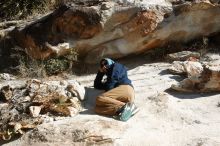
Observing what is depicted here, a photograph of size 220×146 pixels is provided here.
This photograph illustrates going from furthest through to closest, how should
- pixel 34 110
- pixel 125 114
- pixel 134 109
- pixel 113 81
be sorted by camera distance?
1. pixel 113 81
2. pixel 34 110
3. pixel 134 109
4. pixel 125 114

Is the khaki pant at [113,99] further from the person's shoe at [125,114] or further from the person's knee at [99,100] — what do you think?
the person's shoe at [125,114]

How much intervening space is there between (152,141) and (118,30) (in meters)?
3.26

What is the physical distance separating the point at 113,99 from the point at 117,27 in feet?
7.39

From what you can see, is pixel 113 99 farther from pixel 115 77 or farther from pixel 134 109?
pixel 115 77

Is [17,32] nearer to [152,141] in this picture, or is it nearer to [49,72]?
[49,72]

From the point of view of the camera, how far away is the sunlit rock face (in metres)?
9.24

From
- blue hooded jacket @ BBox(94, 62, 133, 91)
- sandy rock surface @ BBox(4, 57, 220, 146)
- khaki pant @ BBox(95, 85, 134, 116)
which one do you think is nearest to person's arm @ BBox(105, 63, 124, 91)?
blue hooded jacket @ BBox(94, 62, 133, 91)

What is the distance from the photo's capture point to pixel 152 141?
6.67 m

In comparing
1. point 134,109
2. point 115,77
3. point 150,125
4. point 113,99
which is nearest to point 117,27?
point 115,77

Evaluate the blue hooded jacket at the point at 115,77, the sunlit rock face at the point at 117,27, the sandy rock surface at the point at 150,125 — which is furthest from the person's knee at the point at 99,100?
the sunlit rock face at the point at 117,27

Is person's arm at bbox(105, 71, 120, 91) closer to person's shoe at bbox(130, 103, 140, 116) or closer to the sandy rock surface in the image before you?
the sandy rock surface

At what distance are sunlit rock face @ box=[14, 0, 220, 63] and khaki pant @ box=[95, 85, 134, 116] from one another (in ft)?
6.18

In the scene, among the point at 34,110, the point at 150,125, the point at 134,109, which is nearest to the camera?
the point at 150,125

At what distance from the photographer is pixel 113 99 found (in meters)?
7.53
